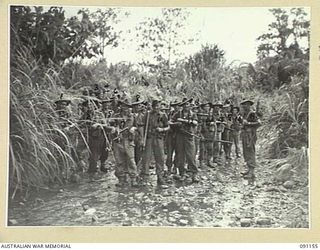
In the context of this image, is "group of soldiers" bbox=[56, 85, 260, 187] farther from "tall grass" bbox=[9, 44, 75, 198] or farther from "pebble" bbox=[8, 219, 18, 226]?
"pebble" bbox=[8, 219, 18, 226]

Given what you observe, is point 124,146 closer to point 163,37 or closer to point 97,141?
point 97,141

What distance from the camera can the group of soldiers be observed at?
1.05 m

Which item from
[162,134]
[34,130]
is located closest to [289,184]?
[162,134]

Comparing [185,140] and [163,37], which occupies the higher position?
[163,37]

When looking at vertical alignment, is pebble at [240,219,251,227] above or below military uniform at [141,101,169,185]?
below

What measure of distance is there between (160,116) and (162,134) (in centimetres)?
4

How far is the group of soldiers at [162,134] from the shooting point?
1046 mm

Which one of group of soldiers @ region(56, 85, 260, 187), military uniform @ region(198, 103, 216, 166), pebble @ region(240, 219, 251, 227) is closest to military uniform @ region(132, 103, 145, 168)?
group of soldiers @ region(56, 85, 260, 187)

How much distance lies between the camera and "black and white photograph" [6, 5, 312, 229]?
1036 mm

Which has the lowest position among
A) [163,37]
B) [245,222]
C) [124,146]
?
[245,222]

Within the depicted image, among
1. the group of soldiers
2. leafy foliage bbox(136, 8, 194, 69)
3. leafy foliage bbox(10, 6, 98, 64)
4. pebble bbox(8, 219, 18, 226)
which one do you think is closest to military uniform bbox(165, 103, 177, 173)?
the group of soldiers

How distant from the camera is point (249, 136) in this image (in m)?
1.05

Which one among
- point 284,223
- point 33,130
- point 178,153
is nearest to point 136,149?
point 178,153

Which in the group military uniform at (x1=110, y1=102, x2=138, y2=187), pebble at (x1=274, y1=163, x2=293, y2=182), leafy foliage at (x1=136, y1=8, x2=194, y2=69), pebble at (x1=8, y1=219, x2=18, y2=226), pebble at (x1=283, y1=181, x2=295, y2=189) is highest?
leafy foliage at (x1=136, y1=8, x2=194, y2=69)
